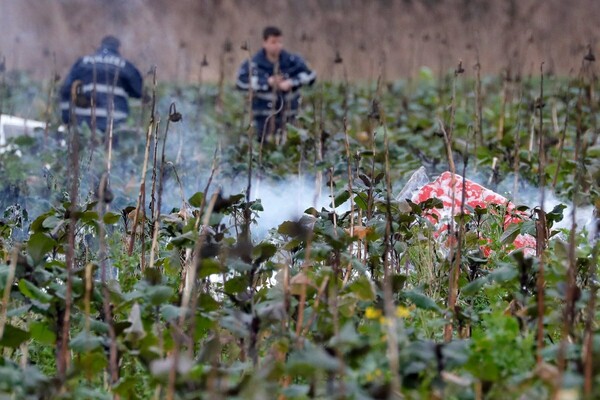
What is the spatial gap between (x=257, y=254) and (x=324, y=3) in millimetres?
17099

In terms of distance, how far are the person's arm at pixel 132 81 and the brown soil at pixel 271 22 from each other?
6.53 meters

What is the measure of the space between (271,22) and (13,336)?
16.6 metres

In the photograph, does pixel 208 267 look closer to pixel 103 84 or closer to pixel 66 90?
pixel 66 90

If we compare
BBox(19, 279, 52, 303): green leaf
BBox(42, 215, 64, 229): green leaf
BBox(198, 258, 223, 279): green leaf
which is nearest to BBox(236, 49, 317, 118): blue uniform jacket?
BBox(42, 215, 64, 229): green leaf

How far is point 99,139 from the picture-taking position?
832 centimetres

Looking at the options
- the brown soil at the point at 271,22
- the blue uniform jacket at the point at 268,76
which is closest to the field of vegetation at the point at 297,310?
the blue uniform jacket at the point at 268,76

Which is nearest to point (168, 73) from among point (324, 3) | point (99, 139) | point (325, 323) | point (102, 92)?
point (324, 3)

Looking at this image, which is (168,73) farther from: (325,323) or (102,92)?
(325,323)

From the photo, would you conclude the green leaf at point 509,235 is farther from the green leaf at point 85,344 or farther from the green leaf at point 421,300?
the green leaf at point 85,344

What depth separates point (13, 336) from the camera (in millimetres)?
2914

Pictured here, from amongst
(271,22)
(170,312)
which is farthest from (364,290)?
(271,22)

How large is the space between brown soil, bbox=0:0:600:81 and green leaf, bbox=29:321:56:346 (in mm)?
13814

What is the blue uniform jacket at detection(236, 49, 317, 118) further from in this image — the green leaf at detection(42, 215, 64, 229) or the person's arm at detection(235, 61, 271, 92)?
the green leaf at detection(42, 215, 64, 229)

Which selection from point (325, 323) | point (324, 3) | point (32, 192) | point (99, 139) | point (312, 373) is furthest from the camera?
point (324, 3)
